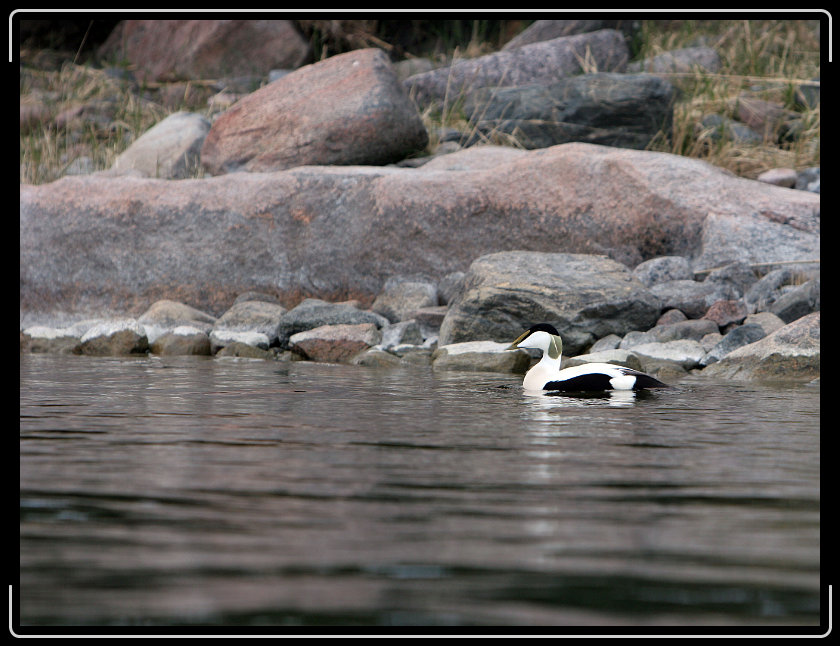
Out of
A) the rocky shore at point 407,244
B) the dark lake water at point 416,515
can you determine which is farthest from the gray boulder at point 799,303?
the dark lake water at point 416,515

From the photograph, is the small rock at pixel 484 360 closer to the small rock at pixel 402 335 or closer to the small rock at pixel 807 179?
the small rock at pixel 402 335

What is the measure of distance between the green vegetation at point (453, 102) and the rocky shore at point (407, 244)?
2.44 feet

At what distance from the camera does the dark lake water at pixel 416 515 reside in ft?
7.25

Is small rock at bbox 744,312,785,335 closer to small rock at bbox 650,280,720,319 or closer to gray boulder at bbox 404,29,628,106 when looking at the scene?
small rock at bbox 650,280,720,319

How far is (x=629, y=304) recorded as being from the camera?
28.8 ft

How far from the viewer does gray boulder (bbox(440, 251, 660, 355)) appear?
8.68 meters

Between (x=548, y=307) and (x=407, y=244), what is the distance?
225 cm

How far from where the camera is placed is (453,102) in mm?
14531

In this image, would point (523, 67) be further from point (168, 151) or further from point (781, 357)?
point (781, 357)

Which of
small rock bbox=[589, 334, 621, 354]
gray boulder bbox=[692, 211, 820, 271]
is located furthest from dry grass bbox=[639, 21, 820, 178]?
small rock bbox=[589, 334, 621, 354]

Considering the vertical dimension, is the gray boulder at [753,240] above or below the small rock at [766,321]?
above

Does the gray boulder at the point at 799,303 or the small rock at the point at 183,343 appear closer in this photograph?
the gray boulder at the point at 799,303

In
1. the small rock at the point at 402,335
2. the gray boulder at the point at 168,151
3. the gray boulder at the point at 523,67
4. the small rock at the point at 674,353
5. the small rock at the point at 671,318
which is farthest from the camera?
the gray boulder at the point at 523,67

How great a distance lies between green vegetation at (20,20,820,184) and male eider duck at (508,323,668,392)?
616 cm
